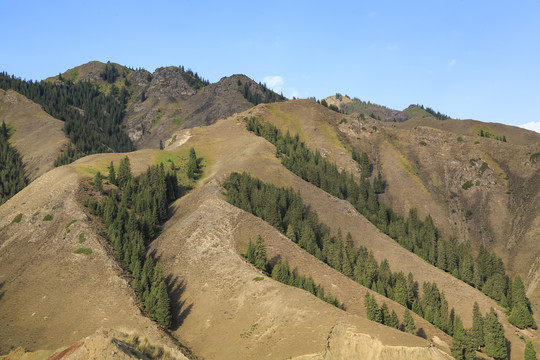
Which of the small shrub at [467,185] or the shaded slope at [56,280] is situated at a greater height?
the small shrub at [467,185]

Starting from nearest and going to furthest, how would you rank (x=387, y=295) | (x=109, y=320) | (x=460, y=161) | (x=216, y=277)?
(x=109, y=320), (x=216, y=277), (x=387, y=295), (x=460, y=161)

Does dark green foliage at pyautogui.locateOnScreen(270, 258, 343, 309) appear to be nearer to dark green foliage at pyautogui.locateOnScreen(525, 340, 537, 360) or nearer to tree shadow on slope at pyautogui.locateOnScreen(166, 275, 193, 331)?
tree shadow on slope at pyautogui.locateOnScreen(166, 275, 193, 331)

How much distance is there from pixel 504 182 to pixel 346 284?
11477 cm

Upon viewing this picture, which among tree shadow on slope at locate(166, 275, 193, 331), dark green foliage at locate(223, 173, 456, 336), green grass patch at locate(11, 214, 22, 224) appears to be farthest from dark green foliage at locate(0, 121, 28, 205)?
tree shadow on slope at locate(166, 275, 193, 331)

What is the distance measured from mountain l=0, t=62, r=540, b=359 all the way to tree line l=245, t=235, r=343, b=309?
1.99 metres

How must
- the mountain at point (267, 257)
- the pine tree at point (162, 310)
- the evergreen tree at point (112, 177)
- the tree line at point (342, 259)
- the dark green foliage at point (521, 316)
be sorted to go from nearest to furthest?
1. the mountain at point (267, 257)
2. the pine tree at point (162, 310)
3. the tree line at point (342, 259)
4. the dark green foliage at point (521, 316)
5. the evergreen tree at point (112, 177)

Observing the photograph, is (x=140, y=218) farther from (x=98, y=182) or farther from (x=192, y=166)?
(x=192, y=166)

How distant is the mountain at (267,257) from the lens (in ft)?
200

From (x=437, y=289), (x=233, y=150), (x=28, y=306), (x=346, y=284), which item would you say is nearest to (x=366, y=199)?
(x=233, y=150)

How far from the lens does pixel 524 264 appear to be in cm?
12900

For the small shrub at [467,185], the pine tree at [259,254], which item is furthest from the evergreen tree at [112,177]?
the small shrub at [467,185]

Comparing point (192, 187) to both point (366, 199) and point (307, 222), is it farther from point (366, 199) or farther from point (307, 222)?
point (366, 199)

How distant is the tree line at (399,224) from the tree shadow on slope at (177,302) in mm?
73246

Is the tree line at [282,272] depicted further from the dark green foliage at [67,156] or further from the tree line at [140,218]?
the dark green foliage at [67,156]
